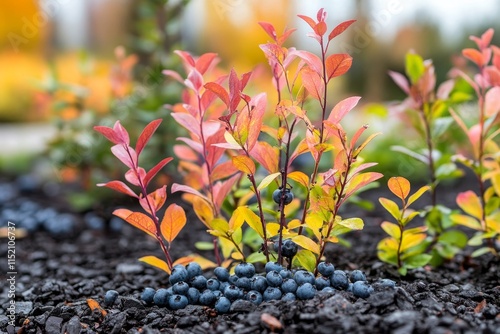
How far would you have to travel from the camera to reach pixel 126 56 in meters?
7.50

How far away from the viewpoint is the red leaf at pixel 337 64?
145cm


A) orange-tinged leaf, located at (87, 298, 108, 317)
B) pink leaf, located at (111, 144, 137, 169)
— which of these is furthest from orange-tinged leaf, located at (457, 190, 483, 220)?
orange-tinged leaf, located at (87, 298, 108, 317)

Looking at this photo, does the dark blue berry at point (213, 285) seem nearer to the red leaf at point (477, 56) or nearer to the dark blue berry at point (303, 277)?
the dark blue berry at point (303, 277)

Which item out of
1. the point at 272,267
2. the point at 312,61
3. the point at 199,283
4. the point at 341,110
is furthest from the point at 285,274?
the point at 312,61

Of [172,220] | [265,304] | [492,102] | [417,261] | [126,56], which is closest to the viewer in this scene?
[265,304]

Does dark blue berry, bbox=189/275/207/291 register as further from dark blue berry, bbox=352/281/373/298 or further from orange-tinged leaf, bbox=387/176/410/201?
orange-tinged leaf, bbox=387/176/410/201

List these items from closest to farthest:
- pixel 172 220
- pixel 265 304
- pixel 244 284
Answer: pixel 265 304, pixel 244 284, pixel 172 220

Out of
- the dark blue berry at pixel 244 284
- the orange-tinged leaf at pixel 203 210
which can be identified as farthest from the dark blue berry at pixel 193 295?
the orange-tinged leaf at pixel 203 210

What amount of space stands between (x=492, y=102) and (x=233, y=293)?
1.14m

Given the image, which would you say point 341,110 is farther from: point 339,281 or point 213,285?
point 213,285

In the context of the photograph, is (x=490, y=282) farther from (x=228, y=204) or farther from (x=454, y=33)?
(x=454, y=33)

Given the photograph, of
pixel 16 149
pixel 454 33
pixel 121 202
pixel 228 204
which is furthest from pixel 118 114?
pixel 454 33

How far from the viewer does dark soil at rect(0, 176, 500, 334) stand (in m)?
1.25

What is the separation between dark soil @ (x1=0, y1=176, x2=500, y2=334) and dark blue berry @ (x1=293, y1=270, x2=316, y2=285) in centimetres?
9
